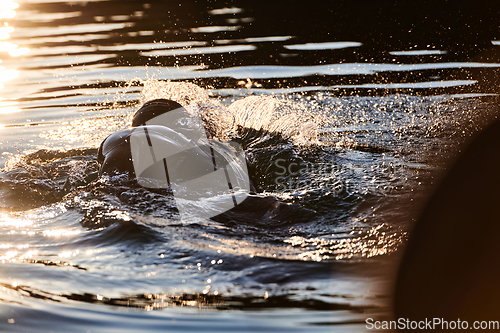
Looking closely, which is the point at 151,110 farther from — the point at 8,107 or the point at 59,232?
the point at 8,107

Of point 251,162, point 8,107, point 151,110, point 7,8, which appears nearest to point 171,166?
point 151,110

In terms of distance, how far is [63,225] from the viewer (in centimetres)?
360

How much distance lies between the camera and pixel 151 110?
500 centimetres

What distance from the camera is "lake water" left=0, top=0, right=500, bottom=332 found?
8.93ft

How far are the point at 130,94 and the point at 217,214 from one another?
17.0ft

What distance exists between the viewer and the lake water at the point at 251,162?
2.72 meters

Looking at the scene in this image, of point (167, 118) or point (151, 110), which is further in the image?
point (167, 118)

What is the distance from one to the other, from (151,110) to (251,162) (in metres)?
1.28

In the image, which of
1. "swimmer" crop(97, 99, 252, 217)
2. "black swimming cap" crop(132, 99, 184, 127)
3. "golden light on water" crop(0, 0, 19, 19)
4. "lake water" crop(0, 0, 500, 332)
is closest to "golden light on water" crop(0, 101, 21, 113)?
"lake water" crop(0, 0, 500, 332)

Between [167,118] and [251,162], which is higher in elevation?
[167,118]

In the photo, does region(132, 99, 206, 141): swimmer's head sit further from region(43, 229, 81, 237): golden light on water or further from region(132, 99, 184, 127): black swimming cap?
region(43, 229, 81, 237): golden light on water

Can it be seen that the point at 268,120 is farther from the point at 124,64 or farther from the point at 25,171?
the point at 124,64

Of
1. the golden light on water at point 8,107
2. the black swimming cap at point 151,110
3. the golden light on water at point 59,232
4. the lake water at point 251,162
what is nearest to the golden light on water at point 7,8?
the lake water at point 251,162

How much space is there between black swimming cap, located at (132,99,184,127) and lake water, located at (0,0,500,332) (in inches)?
33.0
